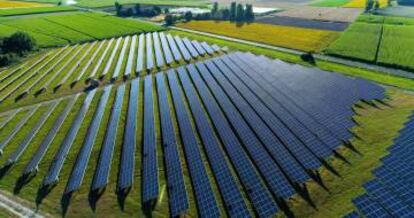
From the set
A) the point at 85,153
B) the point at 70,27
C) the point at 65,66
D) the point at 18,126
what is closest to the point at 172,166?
the point at 85,153

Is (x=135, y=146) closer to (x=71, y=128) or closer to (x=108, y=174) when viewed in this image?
(x=108, y=174)

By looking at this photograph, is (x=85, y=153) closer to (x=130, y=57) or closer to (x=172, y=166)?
(x=172, y=166)

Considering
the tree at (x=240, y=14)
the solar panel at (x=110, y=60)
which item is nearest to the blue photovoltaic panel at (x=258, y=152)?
the solar panel at (x=110, y=60)

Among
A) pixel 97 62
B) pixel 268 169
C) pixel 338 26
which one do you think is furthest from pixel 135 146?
pixel 338 26

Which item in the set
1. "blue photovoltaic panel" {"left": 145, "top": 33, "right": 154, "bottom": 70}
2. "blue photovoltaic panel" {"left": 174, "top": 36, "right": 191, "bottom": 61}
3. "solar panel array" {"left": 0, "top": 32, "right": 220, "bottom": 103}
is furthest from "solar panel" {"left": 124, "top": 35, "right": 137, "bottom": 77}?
"blue photovoltaic panel" {"left": 174, "top": 36, "right": 191, "bottom": 61}

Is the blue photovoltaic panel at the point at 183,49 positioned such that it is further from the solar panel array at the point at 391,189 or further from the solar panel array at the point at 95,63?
the solar panel array at the point at 391,189

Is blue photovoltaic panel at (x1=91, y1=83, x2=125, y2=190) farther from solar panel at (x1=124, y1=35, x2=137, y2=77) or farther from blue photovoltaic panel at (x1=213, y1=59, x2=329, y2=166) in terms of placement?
blue photovoltaic panel at (x1=213, y1=59, x2=329, y2=166)

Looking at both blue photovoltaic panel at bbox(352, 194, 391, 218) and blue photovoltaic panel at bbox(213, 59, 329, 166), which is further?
blue photovoltaic panel at bbox(213, 59, 329, 166)
